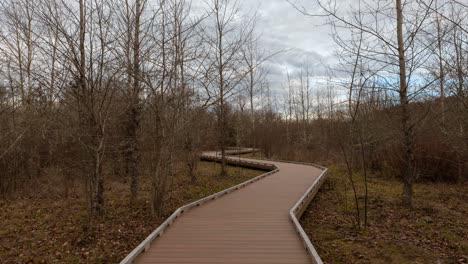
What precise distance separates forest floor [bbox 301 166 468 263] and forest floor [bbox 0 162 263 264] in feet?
11.9

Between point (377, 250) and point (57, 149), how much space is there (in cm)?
950

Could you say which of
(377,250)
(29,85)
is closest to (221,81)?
(29,85)

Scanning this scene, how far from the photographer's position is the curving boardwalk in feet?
15.6

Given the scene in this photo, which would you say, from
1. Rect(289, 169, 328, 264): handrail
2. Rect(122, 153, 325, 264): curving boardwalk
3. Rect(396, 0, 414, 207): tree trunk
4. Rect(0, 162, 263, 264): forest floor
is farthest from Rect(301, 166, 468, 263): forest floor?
Rect(0, 162, 263, 264): forest floor

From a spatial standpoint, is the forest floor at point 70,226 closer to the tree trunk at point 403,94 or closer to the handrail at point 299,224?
the handrail at point 299,224

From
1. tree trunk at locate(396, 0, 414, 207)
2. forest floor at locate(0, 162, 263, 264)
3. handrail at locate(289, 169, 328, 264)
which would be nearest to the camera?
handrail at locate(289, 169, 328, 264)

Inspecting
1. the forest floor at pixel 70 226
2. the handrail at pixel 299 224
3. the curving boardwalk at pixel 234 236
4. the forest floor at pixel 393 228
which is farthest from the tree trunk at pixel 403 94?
the forest floor at pixel 70 226

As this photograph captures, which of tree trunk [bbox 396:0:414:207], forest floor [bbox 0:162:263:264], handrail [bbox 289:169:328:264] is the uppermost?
tree trunk [bbox 396:0:414:207]

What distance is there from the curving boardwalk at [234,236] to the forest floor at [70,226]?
0.94 m

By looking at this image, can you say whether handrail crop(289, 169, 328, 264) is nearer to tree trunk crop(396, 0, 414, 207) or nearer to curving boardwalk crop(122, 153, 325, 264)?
curving boardwalk crop(122, 153, 325, 264)

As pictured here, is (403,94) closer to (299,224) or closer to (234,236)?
(299,224)

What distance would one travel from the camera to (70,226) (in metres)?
7.55

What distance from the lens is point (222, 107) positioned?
16.2 metres

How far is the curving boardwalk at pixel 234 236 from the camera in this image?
475cm
